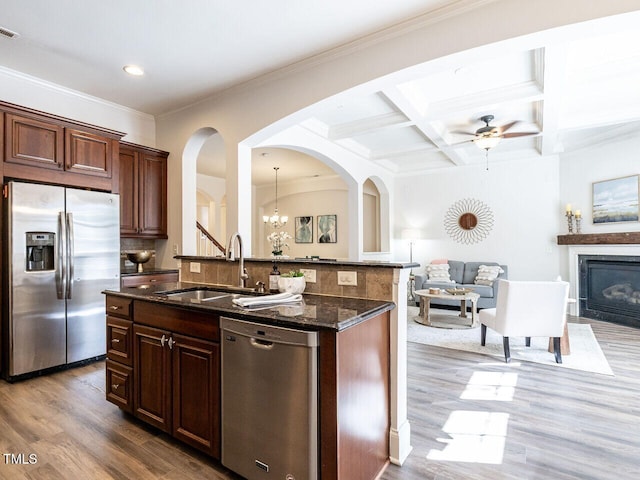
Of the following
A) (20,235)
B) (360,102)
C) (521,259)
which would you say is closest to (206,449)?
(20,235)

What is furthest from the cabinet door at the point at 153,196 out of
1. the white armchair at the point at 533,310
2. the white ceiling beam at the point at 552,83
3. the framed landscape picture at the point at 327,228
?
the framed landscape picture at the point at 327,228

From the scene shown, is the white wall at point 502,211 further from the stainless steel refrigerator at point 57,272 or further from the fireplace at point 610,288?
the stainless steel refrigerator at point 57,272

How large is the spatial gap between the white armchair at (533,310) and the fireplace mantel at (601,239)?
9.42 ft

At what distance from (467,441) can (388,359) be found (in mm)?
823

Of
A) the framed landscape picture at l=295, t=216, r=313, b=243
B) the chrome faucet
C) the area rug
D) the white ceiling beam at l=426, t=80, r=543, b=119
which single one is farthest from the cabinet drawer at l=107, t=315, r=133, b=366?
the framed landscape picture at l=295, t=216, r=313, b=243

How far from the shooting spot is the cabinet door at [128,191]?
4172 millimetres

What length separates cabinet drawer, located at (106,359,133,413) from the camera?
243 cm

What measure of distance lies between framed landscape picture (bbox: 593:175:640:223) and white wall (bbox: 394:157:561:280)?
24.3 inches

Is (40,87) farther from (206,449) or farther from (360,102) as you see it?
(206,449)

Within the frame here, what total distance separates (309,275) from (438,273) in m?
5.09

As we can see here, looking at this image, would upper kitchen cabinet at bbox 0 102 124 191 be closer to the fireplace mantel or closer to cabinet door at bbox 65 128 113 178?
cabinet door at bbox 65 128 113 178

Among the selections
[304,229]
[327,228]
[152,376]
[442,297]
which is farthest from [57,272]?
[304,229]

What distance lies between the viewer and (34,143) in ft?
10.8

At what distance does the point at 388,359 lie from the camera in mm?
2051
